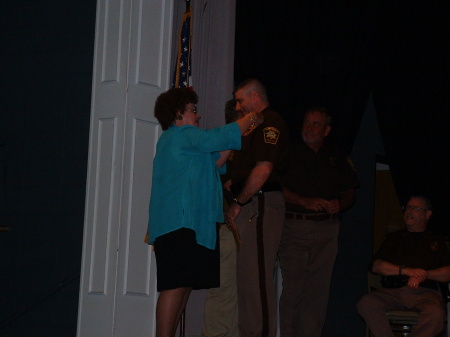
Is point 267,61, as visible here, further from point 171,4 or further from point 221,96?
point 171,4

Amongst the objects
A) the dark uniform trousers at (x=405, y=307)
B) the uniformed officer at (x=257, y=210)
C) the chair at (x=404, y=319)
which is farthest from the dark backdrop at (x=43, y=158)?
the chair at (x=404, y=319)

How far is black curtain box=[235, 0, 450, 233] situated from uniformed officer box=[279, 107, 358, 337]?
29cm

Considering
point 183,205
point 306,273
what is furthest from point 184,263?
point 306,273

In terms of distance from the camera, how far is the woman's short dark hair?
4066mm

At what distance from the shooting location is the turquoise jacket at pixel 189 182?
3836mm

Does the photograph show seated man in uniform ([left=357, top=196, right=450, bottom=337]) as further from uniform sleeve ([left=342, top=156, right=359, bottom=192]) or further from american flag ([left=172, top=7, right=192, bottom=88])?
american flag ([left=172, top=7, right=192, bottom=88])

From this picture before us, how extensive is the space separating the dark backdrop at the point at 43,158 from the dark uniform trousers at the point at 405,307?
6.83 ft

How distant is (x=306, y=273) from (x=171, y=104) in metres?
1.65

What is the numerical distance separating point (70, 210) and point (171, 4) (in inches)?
66.6

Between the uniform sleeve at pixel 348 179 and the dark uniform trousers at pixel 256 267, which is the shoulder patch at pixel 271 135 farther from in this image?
the uniform sleeve at pixel 348 179

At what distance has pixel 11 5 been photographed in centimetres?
601

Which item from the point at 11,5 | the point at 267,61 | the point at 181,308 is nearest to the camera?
the point at 181,308

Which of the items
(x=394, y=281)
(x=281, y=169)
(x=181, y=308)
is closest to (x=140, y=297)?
(x=181, y=308)

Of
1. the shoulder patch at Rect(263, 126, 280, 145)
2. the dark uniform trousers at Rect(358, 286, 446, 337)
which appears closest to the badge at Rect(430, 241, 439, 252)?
the dark uniform trousers at Rect(358, 286, 446, 337)
